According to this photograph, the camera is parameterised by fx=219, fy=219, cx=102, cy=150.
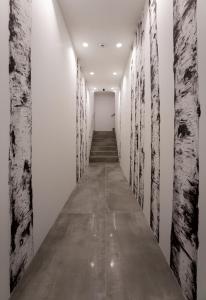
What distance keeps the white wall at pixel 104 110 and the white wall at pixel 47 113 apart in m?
8.15

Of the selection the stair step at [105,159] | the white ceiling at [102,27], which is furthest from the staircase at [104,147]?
the white ceiling at [102,27]

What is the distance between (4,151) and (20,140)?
0.29 metres

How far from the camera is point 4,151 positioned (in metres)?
1.45

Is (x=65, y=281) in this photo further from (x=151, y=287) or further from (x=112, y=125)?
(x=112, y=125)

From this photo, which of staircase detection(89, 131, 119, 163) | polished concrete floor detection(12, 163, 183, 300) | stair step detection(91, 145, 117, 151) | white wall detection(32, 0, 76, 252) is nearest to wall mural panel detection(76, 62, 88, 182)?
white wall detection(32, 0, 76, 252)

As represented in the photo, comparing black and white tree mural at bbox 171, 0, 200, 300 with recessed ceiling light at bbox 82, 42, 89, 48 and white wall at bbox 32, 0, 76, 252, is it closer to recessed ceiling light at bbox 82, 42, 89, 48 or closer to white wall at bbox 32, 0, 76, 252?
white wall at bbox 32, 0, 76, 252

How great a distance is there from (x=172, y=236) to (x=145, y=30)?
272 cm

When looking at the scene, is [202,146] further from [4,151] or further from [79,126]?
[79,126]

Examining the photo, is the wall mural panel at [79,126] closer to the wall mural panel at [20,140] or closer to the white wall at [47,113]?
the white wall at [47,113]

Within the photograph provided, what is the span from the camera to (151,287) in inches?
65.6

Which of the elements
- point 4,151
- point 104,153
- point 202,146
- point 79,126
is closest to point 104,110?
point 104,153

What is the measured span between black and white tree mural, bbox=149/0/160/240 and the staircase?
6.42 meters

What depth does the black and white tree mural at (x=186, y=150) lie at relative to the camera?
1.40 m

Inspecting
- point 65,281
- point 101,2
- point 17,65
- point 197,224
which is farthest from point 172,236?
point 101,2
